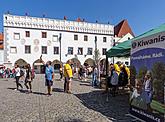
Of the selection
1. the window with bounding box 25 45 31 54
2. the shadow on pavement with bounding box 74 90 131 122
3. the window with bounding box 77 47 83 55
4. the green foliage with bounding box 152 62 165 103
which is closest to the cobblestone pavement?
the shadow on pavement with bounding box 74 90 131 122

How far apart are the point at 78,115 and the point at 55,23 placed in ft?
141

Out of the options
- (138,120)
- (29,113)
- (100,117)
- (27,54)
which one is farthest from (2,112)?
(27,54)

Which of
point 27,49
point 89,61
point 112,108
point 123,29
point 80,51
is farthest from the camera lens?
point 123,29

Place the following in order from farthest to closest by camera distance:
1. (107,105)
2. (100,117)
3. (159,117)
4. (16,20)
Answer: (16,20), (107,105), (100,117), (159,117)

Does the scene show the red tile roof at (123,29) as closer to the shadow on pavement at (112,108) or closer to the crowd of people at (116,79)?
the crowd of people at (116,79)

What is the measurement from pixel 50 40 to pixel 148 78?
141 feet

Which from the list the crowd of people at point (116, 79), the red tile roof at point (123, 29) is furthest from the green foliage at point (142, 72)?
the red tile roof at point (123, 29)

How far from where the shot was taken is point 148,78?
693 cm

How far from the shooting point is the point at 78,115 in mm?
8102

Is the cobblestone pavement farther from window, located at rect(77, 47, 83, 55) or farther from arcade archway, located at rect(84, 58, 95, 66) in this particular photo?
arcade archway, located at rect(84, 58, 95, 66)

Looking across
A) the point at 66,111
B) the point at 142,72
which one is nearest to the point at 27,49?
the point at 66,111

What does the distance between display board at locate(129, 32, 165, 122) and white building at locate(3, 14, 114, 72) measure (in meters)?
38.2

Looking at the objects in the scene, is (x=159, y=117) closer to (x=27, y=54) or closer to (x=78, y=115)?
(x=78, y=115)

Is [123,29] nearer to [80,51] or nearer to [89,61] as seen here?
[89,61]
